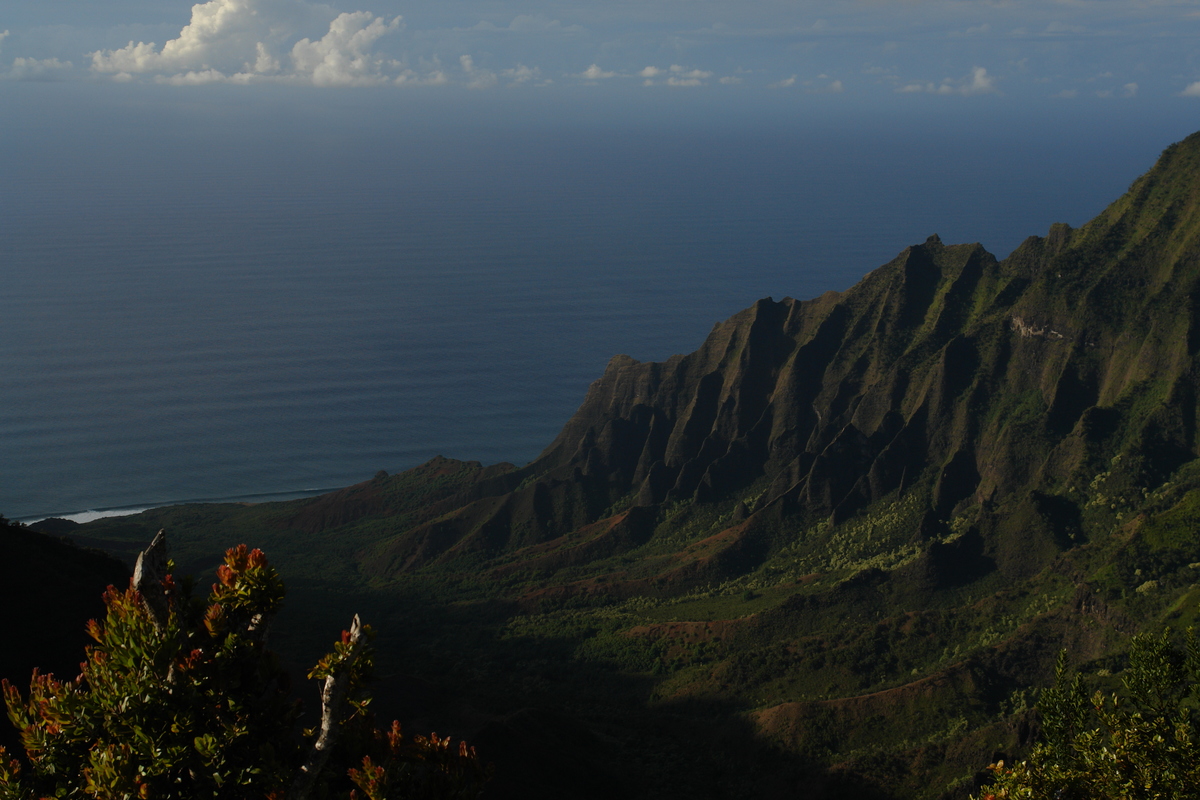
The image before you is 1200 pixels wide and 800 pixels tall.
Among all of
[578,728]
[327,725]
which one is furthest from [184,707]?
[578,728]

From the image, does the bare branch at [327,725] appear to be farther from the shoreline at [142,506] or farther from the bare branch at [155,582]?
the shoreline at [142,506]

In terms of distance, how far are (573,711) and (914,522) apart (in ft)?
107

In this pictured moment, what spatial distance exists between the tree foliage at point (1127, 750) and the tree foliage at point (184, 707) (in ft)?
37.5

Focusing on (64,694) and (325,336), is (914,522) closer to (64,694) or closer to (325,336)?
(64,694)

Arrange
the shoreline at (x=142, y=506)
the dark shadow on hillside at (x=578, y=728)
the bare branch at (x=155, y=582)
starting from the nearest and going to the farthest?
the bare branch at (x=155, y=582) < the dark shadow on hillside at (x=578, y=728) < the shoreline at (x=142, y=506)

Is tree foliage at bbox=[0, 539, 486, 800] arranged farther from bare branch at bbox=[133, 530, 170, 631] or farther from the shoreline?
the shoreline

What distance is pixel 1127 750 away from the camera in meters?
17.3

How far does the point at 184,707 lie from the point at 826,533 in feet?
212

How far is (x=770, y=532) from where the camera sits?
7506 centimetres

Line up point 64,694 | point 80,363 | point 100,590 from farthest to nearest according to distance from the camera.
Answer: point 80,363 < point 100,590 < point 64,694

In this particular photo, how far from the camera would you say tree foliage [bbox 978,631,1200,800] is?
16.7 m

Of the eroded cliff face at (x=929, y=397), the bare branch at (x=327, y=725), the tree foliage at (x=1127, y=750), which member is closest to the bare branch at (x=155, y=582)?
the bare branch at (x=327, y=725)

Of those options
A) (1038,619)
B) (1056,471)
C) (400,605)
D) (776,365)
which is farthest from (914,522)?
(400,605)

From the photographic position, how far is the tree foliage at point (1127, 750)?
16.7 meters
